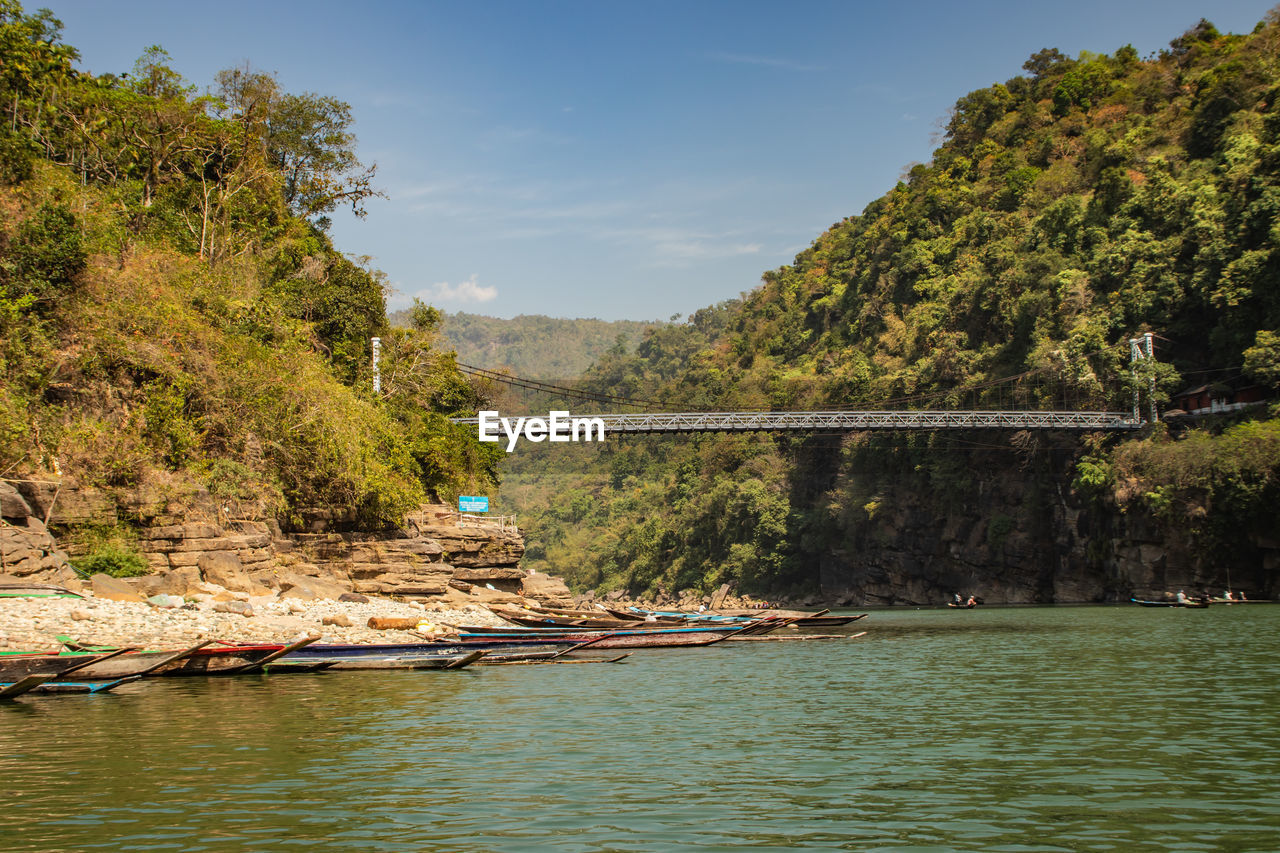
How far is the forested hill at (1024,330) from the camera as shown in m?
33.5

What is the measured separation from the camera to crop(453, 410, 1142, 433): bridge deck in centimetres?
3916

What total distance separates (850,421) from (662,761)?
37.5m

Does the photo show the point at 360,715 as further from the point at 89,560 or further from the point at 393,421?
the point at 393,421

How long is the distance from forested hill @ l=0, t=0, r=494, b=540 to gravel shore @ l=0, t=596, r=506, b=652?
3.09m

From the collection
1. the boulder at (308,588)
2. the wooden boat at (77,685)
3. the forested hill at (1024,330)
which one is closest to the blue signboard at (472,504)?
the boulder at (308,588)

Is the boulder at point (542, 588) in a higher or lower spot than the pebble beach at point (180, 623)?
lower

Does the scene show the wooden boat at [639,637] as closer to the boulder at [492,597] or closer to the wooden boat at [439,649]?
the wooden boat at [439,649]

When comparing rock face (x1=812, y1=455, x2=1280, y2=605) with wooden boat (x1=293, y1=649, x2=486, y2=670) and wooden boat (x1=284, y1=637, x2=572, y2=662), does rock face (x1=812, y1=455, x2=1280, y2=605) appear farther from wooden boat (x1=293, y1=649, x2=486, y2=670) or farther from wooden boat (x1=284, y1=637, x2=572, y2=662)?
wooden boat (x1=293, y1=649, x2=486, y2=670)

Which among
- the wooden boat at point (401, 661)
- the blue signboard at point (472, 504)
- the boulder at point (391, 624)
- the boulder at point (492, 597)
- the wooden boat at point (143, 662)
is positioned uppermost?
the blue signboard at point (472, 504)

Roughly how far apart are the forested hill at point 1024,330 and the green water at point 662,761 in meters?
23.0

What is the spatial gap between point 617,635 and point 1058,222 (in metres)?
32.8

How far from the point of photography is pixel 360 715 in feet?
36.9

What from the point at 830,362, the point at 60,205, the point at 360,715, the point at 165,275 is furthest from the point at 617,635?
the point at 830,362

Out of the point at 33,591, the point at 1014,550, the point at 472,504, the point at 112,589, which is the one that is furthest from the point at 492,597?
the point at 1014,550
